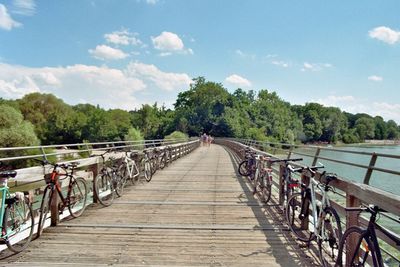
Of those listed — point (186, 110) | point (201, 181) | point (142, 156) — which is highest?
point (186, 110)

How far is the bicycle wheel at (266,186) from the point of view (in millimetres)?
7477

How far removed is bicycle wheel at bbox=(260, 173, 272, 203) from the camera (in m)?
7.48

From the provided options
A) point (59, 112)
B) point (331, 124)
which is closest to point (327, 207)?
point (59, 112)

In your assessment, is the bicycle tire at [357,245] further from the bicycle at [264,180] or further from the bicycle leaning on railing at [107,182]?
the bicycle leaning on railing at [107,182]

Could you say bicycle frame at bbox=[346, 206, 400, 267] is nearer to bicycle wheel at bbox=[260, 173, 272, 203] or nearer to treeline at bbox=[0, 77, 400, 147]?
bicycle wheel at bbox=[260, 173, 272, 203]

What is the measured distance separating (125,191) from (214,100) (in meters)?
73.6

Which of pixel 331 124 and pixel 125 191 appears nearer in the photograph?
pixel 125 191

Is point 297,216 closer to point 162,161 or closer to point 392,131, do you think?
point 162,161

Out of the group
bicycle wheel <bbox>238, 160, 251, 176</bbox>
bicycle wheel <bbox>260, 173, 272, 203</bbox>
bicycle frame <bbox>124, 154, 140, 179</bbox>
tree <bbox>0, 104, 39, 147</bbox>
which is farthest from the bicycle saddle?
tree <bbox>0, 104, 39, 147</bbox>

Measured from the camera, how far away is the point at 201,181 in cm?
1117

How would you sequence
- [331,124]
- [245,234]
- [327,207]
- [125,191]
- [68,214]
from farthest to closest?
[331,124], [125,191], [68,214], [245,234], [327,207]

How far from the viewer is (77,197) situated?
6055 mm

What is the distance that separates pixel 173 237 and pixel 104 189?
293 cm

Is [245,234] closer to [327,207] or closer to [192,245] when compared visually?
[192,245]
